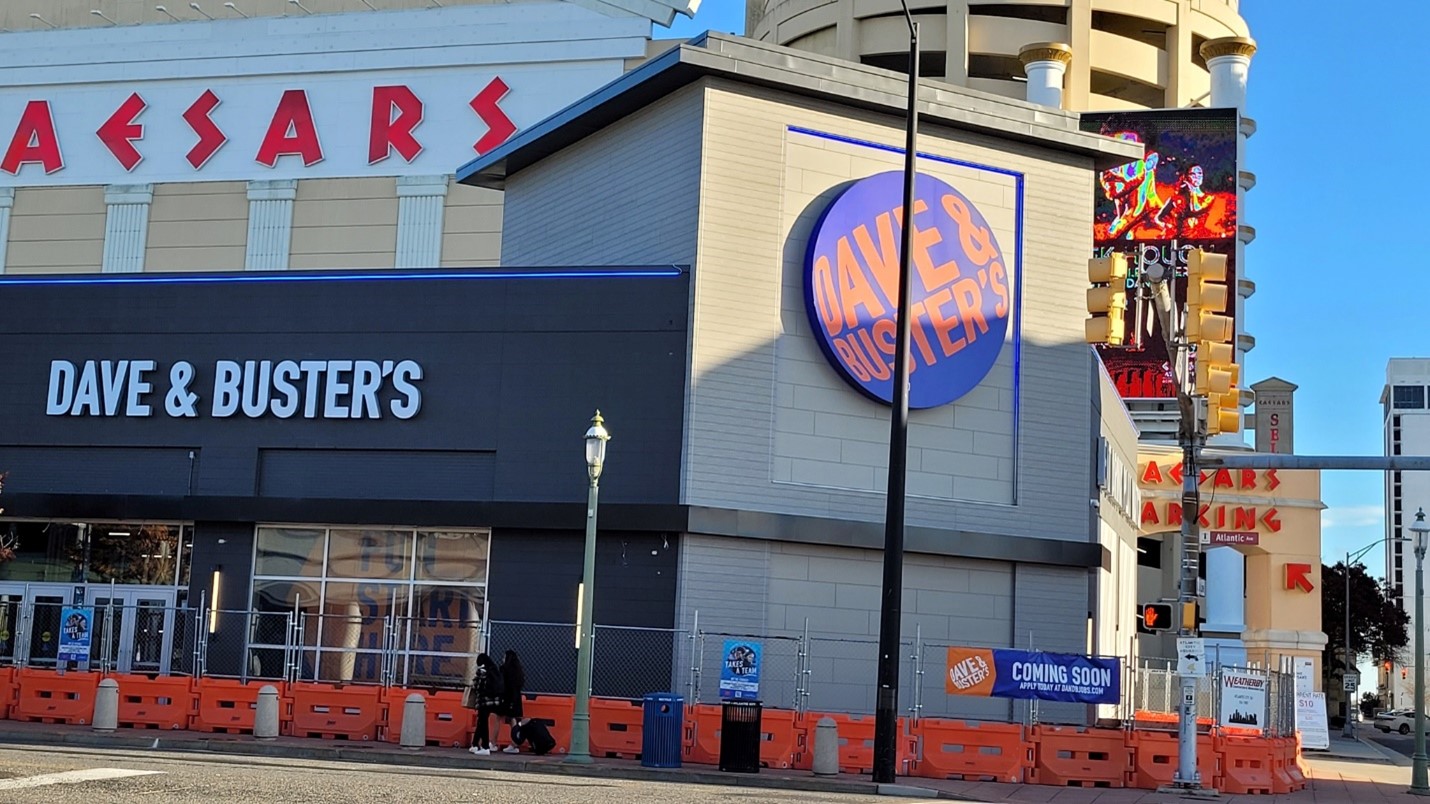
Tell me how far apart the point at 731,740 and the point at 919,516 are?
22.8 feet

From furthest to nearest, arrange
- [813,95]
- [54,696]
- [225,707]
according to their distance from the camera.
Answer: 1. [813,95]
2. [54,696]
3. [225,707]

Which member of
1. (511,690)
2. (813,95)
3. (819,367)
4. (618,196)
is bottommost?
(511,690)

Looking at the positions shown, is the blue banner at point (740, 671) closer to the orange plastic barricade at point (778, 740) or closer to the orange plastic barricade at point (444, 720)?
the orange plastic barricade at point (778, 740)

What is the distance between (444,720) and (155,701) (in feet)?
15.3

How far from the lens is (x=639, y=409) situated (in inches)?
1080

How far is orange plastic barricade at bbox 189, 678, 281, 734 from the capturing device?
83.6ft

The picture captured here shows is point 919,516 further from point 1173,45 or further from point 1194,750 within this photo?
point 1173,45

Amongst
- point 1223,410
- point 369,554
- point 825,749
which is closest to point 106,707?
point 369,554

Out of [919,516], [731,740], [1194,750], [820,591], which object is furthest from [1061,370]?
Answer: [731,740]

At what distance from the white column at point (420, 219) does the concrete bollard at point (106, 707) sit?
26.4 metres

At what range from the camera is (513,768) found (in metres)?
22.0

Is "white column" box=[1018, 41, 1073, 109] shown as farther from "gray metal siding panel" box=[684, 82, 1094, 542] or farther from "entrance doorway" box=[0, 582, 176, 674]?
"entrance doorway" box=[0, 582, 176, 674]

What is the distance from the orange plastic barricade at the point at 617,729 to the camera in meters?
24.2

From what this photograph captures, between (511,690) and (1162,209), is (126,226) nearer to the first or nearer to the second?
(1162,209)
